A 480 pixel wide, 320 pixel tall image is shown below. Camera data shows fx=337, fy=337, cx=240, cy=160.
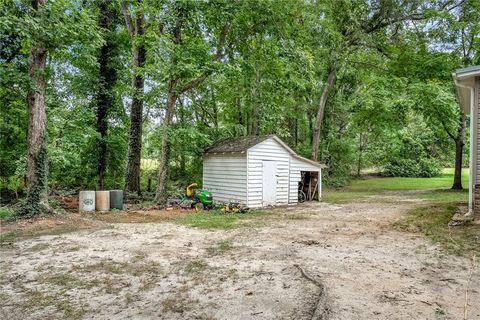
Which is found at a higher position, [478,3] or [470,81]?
[478,3]

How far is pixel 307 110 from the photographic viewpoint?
22328 millimetres

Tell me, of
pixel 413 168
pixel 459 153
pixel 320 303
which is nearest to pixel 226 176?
pixel 320 303

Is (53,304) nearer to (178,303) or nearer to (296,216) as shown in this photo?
(178,303)

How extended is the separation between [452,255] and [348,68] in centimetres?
1728

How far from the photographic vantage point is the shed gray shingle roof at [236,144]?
11.9 m

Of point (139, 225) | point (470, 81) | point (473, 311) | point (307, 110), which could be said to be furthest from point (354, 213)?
point (307, 110)

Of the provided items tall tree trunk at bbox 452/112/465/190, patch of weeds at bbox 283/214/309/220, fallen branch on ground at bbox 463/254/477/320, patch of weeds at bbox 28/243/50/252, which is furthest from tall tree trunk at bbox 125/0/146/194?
tall tree trunk at bbox 452/112/465/190

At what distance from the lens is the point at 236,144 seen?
1261 centimetres

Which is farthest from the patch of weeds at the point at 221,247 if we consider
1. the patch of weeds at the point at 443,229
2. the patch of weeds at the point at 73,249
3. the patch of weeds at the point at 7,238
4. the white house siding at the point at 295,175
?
the white house siding at the point at 295,175

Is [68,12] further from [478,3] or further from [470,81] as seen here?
[478,3]

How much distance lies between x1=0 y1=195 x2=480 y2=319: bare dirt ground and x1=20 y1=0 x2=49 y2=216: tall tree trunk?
93.1 inches

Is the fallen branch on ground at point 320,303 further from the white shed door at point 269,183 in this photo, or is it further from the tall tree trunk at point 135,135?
the tall tree trunk at point 135,135

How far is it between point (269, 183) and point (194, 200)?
283 centimetres

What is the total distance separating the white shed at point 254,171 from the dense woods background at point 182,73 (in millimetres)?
1025
